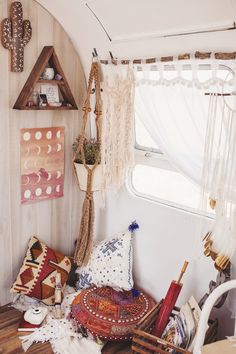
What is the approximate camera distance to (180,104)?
227cm

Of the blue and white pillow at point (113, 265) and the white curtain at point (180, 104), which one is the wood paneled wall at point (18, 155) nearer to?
the blue and white pillow at point (113, 265)

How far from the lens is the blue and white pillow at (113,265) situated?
2814 mm

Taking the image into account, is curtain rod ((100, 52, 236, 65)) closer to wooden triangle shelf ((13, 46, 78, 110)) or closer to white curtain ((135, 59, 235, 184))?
white curtain ((135, 59, 235, 184))

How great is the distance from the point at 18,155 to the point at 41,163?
21 centimetres

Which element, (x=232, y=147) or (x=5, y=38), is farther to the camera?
(x=5, y=38)

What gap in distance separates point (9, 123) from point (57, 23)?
822mm

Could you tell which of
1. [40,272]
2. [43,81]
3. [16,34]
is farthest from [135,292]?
[16,34]

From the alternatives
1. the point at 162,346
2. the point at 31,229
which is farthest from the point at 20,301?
the point at 162,346

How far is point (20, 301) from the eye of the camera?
295 cm

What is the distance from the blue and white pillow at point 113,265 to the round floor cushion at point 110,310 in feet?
0.23

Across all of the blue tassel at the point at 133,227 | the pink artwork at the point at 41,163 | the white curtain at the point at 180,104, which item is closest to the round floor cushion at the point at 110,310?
the blue tassel at the point at 133,227

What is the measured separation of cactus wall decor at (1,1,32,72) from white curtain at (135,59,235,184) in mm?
796

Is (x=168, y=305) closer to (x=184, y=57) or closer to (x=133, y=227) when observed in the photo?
(x=133, y=227)

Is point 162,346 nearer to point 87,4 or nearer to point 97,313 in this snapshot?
point 97,313
